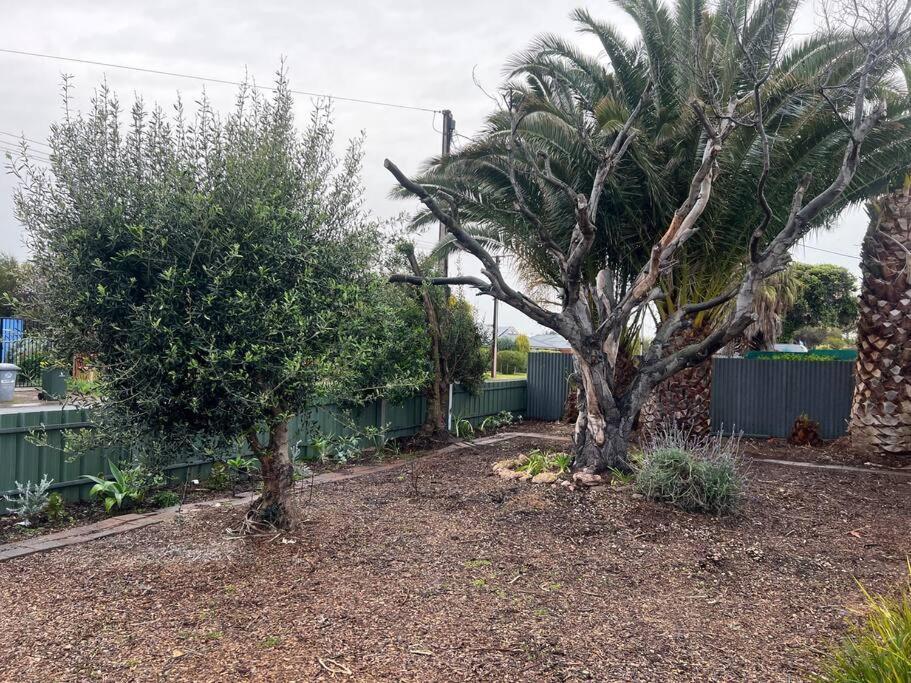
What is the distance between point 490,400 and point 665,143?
6363 millimetres

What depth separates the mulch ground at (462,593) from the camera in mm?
3684

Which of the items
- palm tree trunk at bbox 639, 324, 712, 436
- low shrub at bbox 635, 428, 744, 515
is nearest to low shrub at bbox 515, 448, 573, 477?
low shrub at bbox 635, 428, 744, 515

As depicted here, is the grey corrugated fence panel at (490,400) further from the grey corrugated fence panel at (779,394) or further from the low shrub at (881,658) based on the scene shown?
the low shrub at (881,658)

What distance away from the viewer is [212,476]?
8094mm

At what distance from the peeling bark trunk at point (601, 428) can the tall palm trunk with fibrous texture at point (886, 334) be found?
497 cm

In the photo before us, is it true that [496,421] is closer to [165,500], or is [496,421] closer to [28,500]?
[165,500]

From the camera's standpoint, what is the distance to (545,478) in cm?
814

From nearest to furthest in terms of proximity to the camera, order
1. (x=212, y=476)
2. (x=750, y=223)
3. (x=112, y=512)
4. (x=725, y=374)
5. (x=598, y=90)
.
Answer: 1. (x=112, y=512)
2. (x=212, y=476)
3. (x=750, y=223)
4. (x=598, y=90)
5. (x=725, y=374)

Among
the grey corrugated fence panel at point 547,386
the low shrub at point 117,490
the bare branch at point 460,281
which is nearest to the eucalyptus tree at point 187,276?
the low shrub at point 117,490

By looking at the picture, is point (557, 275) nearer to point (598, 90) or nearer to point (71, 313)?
point (598, 90)

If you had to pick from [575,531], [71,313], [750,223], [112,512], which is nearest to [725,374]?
[750,223]

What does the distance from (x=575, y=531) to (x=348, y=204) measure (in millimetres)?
3365

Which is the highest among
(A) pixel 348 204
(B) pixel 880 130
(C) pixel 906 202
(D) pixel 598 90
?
(D) pixel 598 90

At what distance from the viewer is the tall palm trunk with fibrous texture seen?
34.4ft
